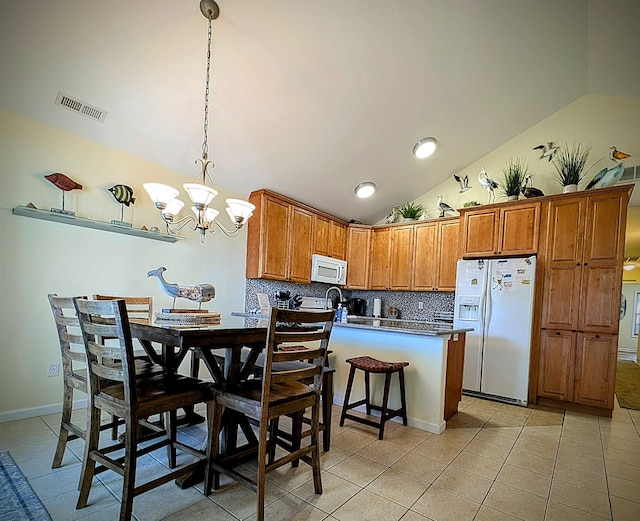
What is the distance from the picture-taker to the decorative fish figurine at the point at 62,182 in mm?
2696

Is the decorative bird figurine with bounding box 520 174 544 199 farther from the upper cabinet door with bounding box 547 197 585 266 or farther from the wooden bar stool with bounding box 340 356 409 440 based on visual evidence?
the wooden bar stool with bounding box 340 356 409 440

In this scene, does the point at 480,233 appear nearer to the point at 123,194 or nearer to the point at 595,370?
the point at 595,370

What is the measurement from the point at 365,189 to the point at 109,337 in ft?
13.1

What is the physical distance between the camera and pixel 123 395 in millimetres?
1632

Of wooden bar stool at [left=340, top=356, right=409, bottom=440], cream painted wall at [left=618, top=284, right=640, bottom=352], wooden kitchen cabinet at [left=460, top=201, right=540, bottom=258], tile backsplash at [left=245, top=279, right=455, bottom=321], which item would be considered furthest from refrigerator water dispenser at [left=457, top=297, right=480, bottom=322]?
cream painted wall at [left=618, top=284, right=640, bottom=352]

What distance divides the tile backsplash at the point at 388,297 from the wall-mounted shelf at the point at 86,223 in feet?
4.23

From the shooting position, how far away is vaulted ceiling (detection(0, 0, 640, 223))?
92.6 inches

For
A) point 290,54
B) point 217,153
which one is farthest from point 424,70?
point 217,153

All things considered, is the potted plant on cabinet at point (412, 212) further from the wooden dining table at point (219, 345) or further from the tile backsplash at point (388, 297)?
the wooden dining table at point (219, 345)

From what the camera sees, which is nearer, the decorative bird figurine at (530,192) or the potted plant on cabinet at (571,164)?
the potted plant on cabinet at (571,164)

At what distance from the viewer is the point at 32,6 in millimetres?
2088

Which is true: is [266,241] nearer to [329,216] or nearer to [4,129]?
[329,216]

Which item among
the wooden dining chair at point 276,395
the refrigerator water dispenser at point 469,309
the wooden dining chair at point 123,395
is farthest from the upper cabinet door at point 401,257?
the wooden dining chair at point 123,395

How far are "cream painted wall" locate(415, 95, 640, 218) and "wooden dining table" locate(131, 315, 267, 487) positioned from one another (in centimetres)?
391
